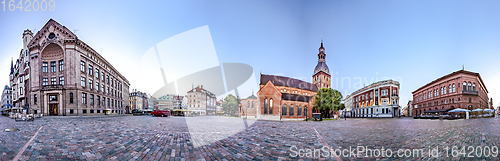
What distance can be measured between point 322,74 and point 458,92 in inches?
1147

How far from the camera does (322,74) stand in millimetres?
56375

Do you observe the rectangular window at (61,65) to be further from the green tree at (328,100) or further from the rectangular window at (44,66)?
the green tree at (328,100)

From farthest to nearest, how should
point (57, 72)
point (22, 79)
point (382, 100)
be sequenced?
point (382, 100)
point (57, 72)
point (22, 79)

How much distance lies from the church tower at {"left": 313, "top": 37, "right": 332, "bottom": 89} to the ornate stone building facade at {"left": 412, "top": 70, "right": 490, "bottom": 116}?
25180 millimetres

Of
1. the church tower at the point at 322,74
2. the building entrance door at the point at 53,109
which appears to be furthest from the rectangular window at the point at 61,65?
the church tower at the point at 322,74

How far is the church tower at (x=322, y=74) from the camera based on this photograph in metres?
56.3

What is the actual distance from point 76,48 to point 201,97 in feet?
133

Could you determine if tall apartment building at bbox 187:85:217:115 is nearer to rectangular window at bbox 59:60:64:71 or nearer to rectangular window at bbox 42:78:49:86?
rectangular window at bbox 59:60:64:71

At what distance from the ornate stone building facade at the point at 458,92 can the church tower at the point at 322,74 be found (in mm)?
25180

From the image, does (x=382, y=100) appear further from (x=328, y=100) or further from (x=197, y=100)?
(x=197, y=100)

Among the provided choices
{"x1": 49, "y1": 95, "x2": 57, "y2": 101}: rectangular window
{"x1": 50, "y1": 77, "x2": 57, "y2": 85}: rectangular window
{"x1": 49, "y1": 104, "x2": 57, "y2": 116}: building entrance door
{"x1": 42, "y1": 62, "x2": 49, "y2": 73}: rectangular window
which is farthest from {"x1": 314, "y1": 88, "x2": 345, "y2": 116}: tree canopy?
{"x1": 42, "y1": 62, "x2": 49, "y2": 73}: rectangular window

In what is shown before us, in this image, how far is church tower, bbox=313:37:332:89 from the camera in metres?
56.3

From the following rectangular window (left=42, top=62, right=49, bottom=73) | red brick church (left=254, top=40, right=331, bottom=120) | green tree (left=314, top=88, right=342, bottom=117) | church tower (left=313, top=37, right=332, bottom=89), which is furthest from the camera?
church tower (left=313, top=37, right=332, bottom=89)

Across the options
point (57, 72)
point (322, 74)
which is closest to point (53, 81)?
point (57, 72)
